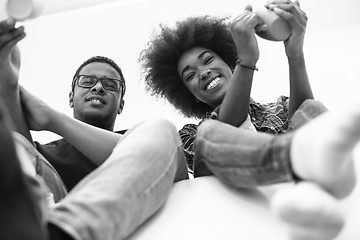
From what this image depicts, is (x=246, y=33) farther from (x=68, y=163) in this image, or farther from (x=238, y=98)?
(x=68, y=163)

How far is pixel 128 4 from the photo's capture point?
224cm

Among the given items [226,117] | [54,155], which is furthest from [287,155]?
[54,155]

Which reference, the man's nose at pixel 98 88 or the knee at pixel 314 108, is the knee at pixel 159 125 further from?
the man's nose at pixel 98 88

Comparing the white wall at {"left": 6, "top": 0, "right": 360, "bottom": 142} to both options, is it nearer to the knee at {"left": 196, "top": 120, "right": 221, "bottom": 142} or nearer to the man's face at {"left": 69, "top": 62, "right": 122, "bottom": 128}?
the man's face at {"left": 69, "top": 62, "right": 122, "bottom": 128}

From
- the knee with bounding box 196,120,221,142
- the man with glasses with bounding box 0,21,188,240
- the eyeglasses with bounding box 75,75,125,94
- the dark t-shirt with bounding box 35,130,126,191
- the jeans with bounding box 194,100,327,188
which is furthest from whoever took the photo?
the eyeglasses with bounding box 75,75,125,94

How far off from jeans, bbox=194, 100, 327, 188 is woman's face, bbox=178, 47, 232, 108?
0.45 metres

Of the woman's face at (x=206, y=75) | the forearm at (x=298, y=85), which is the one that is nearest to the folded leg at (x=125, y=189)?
the forearm at (x=298, y=85)

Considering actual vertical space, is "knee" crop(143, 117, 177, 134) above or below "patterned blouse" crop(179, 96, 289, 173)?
above

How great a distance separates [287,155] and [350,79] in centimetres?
148

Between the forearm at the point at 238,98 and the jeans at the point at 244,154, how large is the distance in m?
0.25

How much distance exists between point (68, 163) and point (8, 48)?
1.19 ft

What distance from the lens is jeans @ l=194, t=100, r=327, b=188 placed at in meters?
0.59

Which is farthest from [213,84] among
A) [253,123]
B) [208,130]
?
[208,130]

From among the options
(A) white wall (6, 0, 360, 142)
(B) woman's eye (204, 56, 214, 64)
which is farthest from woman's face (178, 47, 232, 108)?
(A) white wall (6, 0, 360, 142)
